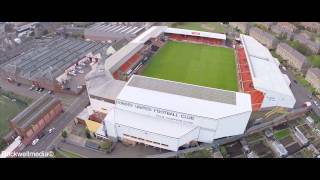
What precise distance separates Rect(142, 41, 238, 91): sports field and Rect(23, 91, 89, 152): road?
954 centimetres

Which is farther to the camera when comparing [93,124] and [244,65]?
[244,65]

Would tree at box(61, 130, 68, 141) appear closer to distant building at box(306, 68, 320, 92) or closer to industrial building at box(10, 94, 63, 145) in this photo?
industrial building at box(10, 94, 63, 145)

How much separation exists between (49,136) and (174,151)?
12672 mm

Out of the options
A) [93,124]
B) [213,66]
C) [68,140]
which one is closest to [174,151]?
[93,124]

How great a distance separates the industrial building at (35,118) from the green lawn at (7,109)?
60.6 inches

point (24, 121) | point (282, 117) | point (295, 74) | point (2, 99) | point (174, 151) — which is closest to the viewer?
point (174, 151)

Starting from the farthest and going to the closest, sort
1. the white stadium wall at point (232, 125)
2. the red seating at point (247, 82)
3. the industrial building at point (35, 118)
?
the red seating at point (247, 82) < the industrial building at point (35, 118) < the white stadium wall at point (232, 125)

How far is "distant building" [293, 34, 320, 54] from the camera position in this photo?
3814 centimetres

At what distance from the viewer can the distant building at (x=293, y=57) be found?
110ft

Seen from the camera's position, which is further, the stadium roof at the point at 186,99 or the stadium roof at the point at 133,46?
the stadium roof at the point at 133,46

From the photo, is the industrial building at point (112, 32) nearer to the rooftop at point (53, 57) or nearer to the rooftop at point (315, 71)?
the rooftop at point (53, 57)

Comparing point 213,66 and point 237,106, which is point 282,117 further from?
point 213,66

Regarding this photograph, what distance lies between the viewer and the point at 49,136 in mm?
24297

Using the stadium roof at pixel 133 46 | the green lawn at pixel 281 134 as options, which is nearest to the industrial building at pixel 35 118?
the stadium roof at pixel 133 46
